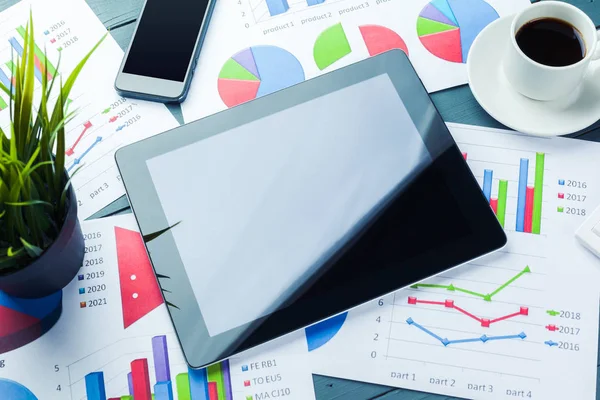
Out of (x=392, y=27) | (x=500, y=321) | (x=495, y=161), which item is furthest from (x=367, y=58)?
(x=500, y=321)

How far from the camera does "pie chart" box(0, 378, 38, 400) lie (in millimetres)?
580

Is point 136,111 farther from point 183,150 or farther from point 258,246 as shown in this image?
point 258,246

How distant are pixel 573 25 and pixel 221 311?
0.45 meters

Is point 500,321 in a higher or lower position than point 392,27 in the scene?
lower

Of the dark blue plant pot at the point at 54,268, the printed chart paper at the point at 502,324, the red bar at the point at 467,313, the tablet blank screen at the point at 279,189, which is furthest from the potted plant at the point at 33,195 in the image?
the red bar at the point at 467,313

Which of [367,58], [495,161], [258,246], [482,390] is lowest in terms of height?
[482,390]

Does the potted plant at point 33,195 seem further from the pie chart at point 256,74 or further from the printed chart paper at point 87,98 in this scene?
the pie chart at point 256,74

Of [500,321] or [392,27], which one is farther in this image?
[392,27]

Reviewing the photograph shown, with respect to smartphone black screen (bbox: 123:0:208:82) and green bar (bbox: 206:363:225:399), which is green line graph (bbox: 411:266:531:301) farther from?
smartphone black screen (bbox: 123:0:208:82)

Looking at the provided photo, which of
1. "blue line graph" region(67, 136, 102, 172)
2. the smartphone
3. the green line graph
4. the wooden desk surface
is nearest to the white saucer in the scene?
the wooden desk surface

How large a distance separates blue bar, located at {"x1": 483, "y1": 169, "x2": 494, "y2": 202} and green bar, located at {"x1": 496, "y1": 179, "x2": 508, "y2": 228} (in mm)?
10

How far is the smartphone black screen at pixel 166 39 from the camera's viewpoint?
0.68m

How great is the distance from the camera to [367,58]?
68 cm

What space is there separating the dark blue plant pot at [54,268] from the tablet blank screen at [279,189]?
3.8 inches
